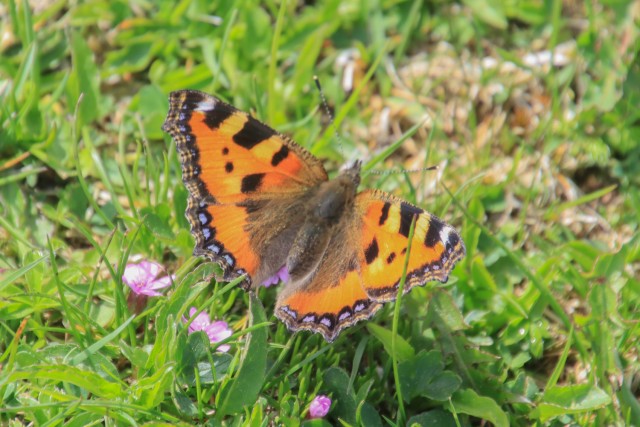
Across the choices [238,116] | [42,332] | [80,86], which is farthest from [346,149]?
[42,332]

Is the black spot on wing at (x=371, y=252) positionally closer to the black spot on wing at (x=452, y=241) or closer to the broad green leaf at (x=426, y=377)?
the black spot on wing at (x=452, y=241)

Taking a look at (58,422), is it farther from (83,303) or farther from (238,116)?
(238,116)

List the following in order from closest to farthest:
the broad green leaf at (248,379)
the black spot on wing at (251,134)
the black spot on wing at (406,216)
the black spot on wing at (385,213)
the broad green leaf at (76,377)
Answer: the broad green leaf at (76,377) < the broad green leaf at (248,379) < the black spot on wing at (406,216) < the black spot on wing at (385,213) < the black spot on wing at (251,134)

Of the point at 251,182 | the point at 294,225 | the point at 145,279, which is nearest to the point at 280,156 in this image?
the point at 251,182

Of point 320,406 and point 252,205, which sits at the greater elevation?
point 252,205

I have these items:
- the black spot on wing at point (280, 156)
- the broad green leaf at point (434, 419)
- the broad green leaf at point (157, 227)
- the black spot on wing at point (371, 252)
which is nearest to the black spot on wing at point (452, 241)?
the black spot on wing at point (371, 252)

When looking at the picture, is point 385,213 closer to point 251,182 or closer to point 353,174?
point 353,174

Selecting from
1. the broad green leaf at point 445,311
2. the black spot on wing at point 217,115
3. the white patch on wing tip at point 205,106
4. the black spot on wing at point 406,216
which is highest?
the white patch on wing tip at point 205,106
